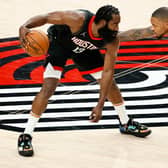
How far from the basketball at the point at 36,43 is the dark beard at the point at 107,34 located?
1.86 feet

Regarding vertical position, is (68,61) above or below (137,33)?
below

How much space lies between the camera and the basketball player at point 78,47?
19.1 feet

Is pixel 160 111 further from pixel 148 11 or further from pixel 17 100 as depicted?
pixel 148 11

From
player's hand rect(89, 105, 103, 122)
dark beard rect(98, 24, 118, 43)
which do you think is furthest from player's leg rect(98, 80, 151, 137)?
player's hand rect(89, 105, 103, 122)

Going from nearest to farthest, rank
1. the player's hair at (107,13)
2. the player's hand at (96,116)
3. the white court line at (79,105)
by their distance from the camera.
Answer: the player's hand at (96,116) → the player's hair at (107,13) → the white court line at (79,105)

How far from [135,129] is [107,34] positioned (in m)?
1.37

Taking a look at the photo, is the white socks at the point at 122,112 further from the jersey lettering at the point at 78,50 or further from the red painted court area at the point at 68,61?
the red painted court area at the point at 68,61

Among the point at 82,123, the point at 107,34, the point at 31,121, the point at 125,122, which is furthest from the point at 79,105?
the point at 107,34

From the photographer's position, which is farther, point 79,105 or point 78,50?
point 79,105

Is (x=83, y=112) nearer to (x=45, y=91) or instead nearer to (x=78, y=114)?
(x=78, y=114)

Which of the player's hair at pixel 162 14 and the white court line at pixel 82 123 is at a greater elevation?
the player's hair at pixel 162 14

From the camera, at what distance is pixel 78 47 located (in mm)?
6180

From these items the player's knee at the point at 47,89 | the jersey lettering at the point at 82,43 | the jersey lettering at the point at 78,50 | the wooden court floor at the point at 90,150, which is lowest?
the wooden court floor at the point at 90,150

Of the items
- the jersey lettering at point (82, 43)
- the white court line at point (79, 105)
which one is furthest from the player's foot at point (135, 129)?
the jersey lettering at point (82, 43)
